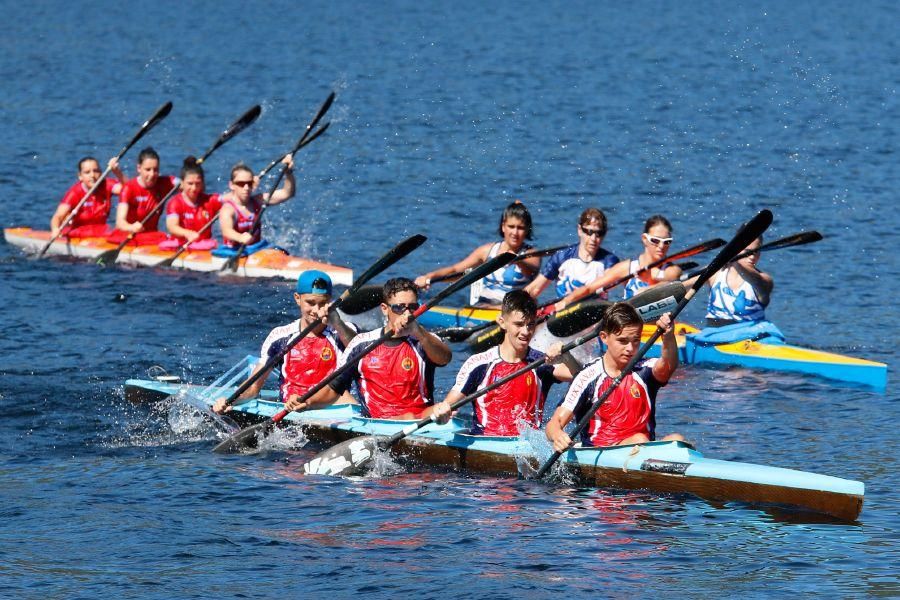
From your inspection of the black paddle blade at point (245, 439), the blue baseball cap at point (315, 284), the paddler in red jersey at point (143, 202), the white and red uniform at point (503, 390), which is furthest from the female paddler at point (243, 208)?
the white and red uniform at point (503, 390)

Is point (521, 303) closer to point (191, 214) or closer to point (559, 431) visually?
point (559, 431)

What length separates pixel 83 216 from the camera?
2355 cm

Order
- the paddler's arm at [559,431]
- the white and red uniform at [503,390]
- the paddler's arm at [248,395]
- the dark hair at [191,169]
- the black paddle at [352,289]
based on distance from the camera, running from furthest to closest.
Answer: the dark hair at [191,169], the paddler's arm at [248,395], the black paddle at [352,289], the white and red uniform at [503,390], the paddler's arm at [559,431]

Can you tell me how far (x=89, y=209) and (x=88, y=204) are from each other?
0.29ft

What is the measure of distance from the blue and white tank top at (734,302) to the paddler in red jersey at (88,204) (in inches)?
382

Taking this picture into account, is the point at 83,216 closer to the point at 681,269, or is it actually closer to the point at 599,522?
the point at 681,269

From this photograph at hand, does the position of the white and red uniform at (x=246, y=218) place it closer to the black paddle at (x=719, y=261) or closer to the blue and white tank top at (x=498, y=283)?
the blue and white tank top at (x=498, y=283)

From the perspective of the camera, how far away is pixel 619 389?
1178 centimetres

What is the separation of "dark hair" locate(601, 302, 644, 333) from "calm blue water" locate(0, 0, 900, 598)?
131cm

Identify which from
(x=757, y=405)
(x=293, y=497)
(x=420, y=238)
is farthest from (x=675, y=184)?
(x=293, y=497)

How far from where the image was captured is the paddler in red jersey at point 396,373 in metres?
13.1

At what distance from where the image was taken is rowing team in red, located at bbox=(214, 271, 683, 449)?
38.4 feet

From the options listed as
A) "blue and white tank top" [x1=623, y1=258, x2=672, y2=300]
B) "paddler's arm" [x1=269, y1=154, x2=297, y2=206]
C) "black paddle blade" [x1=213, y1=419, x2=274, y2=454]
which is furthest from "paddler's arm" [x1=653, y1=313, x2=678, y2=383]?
"paddler's arm" [x1=269, y1=154, x2=297, y2=206]

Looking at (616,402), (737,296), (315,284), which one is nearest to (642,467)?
(616,402)
